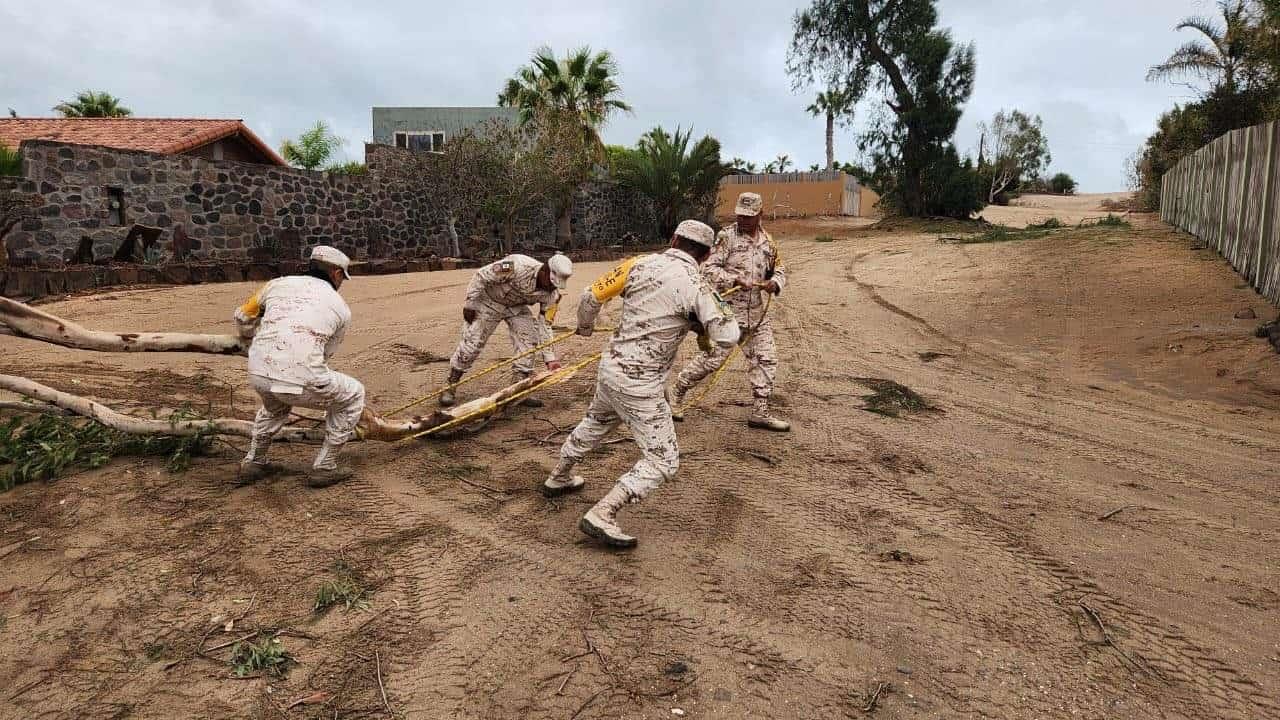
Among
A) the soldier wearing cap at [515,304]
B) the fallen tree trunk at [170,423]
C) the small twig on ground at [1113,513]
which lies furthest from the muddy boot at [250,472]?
the small twig on ground at [1113,513]

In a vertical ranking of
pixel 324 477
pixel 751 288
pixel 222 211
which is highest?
pixel 222 211

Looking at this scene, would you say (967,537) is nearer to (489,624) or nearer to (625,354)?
(625,354)

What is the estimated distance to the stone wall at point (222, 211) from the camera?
41.7ft

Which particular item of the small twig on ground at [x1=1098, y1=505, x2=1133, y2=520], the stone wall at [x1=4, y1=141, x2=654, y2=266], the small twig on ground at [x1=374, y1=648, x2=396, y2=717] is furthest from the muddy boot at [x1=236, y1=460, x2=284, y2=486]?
the stone wall at [x1=4, y1=141, x2=654, y2=266]

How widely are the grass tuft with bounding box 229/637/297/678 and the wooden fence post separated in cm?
1190

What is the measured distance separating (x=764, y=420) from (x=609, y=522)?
8.70ft

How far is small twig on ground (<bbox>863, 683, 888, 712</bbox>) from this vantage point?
10.1 ft

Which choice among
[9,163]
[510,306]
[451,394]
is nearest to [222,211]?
[9,163]

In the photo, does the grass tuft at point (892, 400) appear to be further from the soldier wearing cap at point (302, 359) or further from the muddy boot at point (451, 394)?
the soldier wearing cap at point (302, 359)

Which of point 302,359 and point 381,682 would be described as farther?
point 302,359

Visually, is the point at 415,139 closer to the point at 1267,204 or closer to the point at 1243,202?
the point at 1243,202

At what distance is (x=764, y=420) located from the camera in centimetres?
655

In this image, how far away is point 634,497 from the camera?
4.24 m

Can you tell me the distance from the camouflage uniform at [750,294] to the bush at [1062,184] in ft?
207
